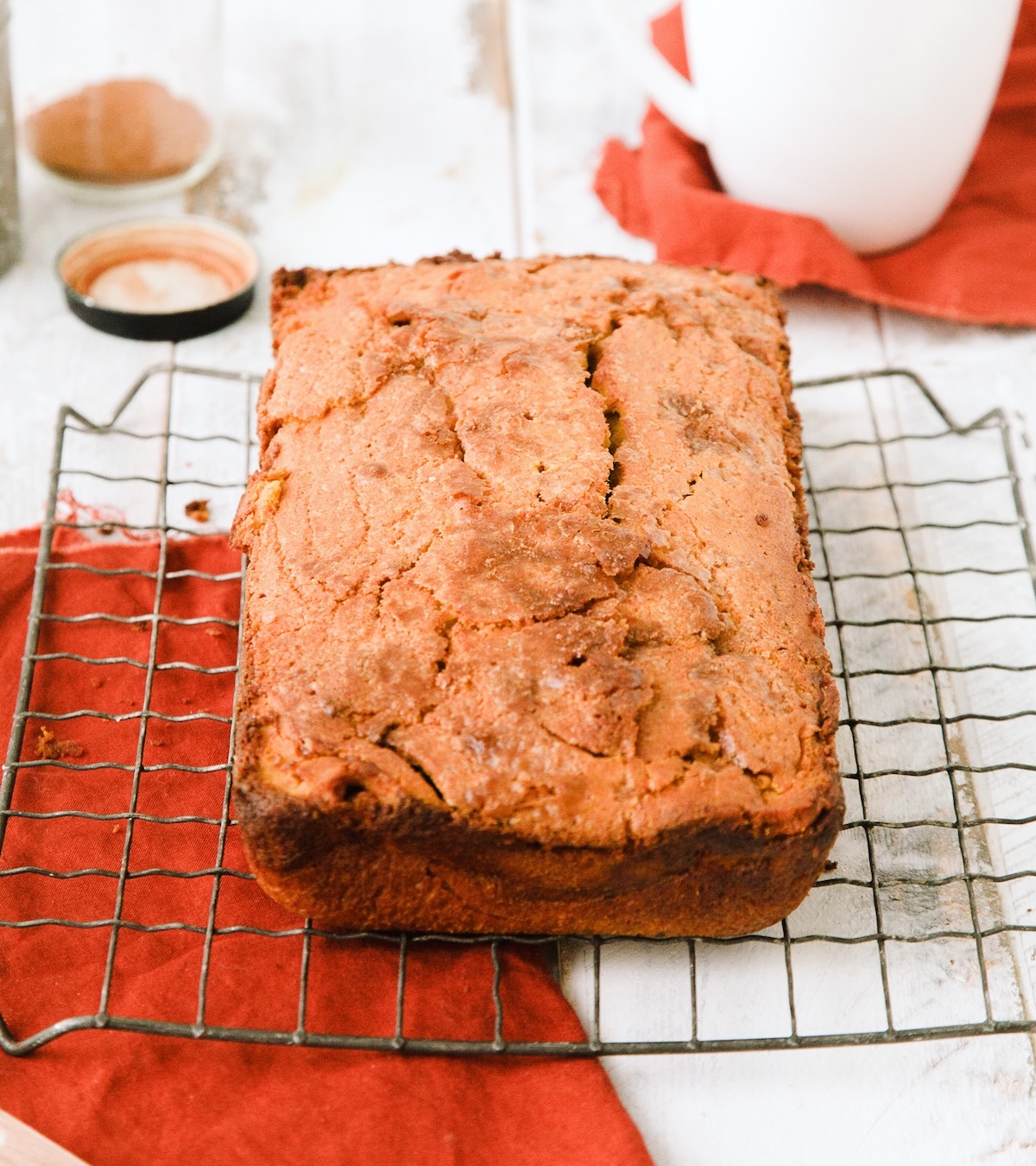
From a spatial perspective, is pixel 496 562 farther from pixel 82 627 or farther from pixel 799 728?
pixel 82 627

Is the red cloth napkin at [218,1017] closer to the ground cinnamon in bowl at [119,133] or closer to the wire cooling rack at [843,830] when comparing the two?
the wire cooling rack at [843,830]

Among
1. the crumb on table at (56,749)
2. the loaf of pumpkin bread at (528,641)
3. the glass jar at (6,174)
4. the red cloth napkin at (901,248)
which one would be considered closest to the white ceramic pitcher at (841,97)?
the red cloth napkin at (901,248)

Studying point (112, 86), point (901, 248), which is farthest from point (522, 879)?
point (112, 86)

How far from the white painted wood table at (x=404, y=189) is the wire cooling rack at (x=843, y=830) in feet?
0.21

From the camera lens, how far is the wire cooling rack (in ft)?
4.25

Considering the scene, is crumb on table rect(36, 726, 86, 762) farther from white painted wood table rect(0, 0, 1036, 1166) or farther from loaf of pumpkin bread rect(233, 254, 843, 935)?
white painted wood table rect(0, 0, 1036, 1166)

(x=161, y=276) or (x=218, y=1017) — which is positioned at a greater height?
(x=161, y=276)

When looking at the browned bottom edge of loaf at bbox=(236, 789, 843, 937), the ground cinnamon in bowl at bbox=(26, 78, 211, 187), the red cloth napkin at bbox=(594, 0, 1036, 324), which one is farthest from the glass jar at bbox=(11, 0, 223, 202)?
the browned bottom edge of loaf at bbox=(236, 789, 843, 937)

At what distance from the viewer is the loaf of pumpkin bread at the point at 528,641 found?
1226 mm

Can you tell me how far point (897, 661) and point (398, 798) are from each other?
814 millimetres

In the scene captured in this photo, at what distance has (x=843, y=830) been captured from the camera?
4.89ft

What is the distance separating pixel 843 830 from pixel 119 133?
1.79m

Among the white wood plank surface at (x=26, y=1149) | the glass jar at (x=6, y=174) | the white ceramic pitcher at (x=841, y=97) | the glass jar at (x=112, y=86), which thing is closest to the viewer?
the white wood plank surface at (x=26, y=1149)

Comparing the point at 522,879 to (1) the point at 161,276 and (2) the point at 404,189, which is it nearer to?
(1) the point at 161,276
